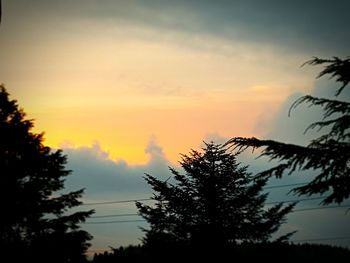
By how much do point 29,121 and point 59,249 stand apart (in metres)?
6.04

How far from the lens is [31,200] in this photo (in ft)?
54.8

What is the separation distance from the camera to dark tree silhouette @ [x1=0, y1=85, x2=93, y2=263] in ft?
53.3

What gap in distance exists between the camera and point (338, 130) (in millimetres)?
7703

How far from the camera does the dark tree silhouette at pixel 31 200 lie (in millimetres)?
16248

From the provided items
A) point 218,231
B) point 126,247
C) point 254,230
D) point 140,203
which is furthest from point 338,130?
point 126,247

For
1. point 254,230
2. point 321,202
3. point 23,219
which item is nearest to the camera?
point 321,202

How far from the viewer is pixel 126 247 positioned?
2898cm

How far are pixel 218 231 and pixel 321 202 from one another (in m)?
10.7

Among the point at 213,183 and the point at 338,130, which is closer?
the point at 338,130

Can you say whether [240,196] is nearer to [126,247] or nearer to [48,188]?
[48,188]

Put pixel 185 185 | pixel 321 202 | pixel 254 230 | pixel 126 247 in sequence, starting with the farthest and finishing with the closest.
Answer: pixel 126 247 → pixel 185 185 → pixel 254 230 → pixel 321 202

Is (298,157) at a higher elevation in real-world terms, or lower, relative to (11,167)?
lower

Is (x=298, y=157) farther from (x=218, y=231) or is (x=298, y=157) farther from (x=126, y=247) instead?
(x=126, y=247)

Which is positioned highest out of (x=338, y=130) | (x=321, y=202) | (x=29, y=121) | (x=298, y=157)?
(x=29, y=121)
